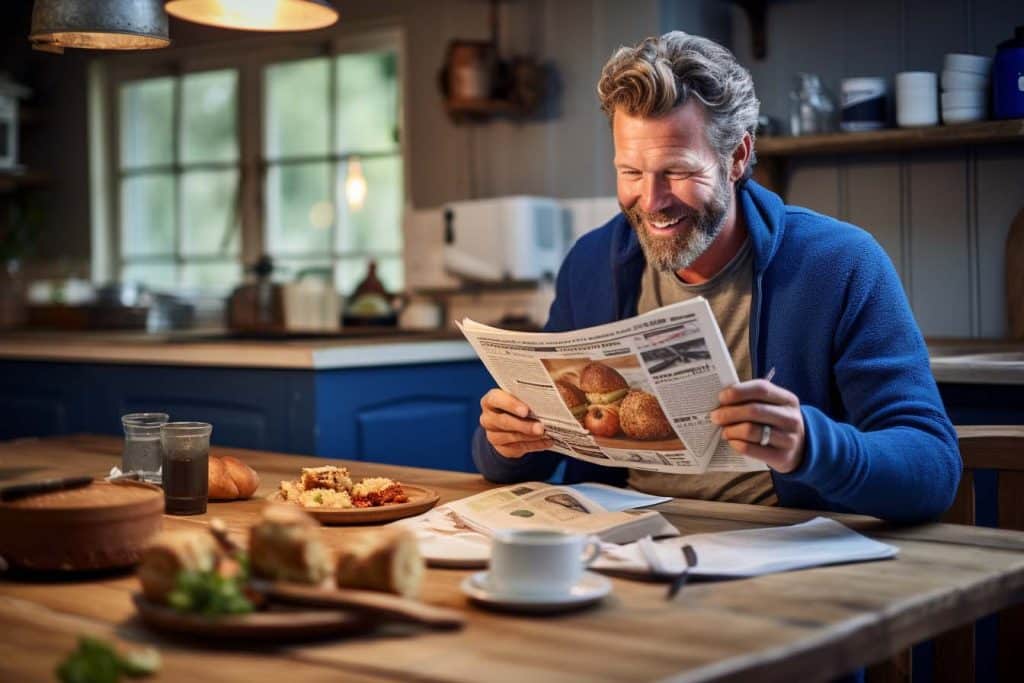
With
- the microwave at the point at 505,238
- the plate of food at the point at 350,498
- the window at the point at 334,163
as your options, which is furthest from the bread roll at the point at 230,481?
the window at the point at 334,163

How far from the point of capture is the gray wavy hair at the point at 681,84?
5.86 ft

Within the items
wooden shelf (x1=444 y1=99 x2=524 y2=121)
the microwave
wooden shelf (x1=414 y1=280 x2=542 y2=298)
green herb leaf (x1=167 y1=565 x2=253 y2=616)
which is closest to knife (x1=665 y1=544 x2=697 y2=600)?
green herb leaf (x1=167 y1=565 x2=253 y2=616)

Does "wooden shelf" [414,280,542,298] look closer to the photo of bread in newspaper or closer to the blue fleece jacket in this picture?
the blue fleece jacket

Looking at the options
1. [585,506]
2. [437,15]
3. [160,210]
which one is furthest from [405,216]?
[585,506]

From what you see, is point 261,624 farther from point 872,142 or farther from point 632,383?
point 872,142

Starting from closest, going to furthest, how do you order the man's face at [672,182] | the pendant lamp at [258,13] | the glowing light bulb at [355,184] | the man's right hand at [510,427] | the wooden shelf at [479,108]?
1. the man's right hand at [510,427]
2. the man's face at [672,182]
3. the pendant lamp at [258,13]
4. the wooden shelf at [479,108]
5. the glowing light bulb at [355,184]

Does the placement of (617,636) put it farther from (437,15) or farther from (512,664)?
(437,15)

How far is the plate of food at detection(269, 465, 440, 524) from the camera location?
153 centimetres

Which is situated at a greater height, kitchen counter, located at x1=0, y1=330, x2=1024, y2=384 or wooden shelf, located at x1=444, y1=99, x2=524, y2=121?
wooden shelf, located at x1=444, y1=99, x2=524, y2=121

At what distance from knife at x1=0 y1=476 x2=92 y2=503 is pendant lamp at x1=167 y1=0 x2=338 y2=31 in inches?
36.4

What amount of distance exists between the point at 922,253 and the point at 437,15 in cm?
190

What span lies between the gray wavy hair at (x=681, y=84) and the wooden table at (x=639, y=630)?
2.35ft

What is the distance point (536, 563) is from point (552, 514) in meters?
0.42

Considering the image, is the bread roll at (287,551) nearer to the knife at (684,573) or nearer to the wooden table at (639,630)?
the wooden table at (639,630)
